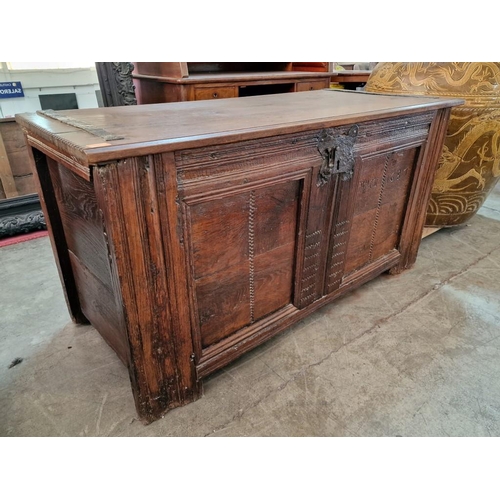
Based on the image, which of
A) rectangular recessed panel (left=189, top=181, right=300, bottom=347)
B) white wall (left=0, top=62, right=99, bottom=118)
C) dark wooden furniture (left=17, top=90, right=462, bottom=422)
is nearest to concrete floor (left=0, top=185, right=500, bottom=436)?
dark wooden furniture (left=17, top=90, right=462, bottom=422)


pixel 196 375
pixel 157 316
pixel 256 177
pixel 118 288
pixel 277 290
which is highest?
pixel 256 177

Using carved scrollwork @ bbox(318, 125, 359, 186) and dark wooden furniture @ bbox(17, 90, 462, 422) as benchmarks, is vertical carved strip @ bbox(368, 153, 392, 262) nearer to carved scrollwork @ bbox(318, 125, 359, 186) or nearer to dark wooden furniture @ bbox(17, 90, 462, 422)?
dark wooden furniture @ bbox(17, 90, 462, 422)

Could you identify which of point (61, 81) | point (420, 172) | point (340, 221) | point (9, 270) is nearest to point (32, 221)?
point (9, 270)

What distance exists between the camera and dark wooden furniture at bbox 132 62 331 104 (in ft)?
8.20

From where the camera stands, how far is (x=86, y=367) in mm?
1515

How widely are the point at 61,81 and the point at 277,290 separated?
2.26 m

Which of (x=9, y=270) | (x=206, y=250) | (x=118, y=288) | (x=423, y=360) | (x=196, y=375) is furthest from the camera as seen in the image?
(x=9, y=270)

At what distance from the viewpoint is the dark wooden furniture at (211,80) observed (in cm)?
250

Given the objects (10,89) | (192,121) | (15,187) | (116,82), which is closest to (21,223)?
(15,187)

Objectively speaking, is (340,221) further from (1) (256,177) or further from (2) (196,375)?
(2) (196,375)

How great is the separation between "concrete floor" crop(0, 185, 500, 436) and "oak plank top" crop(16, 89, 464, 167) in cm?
88

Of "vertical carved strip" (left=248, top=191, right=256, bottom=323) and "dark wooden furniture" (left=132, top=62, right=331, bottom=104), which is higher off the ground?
"dark wooden furniture" (left=132, top=62, right=331, bottom=104)

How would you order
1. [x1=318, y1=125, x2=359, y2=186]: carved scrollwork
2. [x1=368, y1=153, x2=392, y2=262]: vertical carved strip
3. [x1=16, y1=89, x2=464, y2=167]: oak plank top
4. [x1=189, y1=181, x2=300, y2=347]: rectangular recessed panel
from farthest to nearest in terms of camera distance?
[x1=368, y1=153, x2=392, y2=262]: vertical carved strip, [x1=318, y1=125, x2=359, y2=186]: carved scrollwork, [x1=189, y1=181, x2=300, y2=347]: rectangular recessed panel, [x1=16, y1=89, x2=464, y2=167]: oak plank top

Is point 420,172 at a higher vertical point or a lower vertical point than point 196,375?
higher
